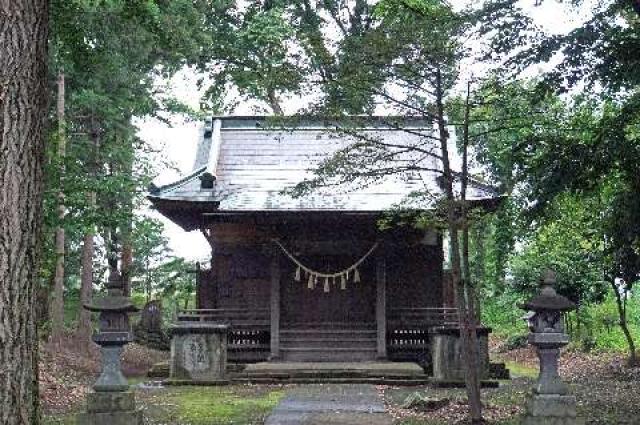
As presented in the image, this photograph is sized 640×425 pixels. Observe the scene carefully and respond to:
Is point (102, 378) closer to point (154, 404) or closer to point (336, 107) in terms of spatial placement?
point (154, 404)

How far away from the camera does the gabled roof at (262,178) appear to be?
15.0 metres

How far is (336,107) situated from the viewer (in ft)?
28.6

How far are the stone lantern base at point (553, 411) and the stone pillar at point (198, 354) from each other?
742cm

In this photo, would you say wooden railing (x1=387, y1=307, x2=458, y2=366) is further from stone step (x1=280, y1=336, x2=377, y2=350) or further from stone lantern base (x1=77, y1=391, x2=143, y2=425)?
stone lantern base (x1=77, y1=391, x2=143, y2=425)

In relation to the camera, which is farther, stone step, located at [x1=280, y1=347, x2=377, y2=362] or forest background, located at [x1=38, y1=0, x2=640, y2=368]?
stone step, located at [x1=280, y1=347, x2=377, y2=362]

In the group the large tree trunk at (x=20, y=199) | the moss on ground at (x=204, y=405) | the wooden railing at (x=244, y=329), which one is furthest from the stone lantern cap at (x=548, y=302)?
the wooden railing at (x=244, y=329)

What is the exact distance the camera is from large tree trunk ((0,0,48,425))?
4.09 metres

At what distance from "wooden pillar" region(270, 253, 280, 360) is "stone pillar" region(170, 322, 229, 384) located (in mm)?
1927

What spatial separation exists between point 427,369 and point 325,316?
281 centimetres

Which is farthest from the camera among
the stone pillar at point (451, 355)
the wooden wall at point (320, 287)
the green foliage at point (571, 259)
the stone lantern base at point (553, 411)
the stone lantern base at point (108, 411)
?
the green foliage at point (571, 259)

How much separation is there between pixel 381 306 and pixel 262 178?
4.24 meters

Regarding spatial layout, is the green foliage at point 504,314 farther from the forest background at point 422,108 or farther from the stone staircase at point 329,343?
the stone staircase at point 329,343

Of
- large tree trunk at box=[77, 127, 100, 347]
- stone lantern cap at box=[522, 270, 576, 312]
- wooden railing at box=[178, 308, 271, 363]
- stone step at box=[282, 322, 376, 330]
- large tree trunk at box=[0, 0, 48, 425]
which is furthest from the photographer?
large tree trunk at box=[77, 127, 100, 347]

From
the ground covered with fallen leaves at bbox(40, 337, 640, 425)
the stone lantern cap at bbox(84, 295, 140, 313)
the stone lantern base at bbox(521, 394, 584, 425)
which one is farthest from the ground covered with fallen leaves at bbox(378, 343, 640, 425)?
the stone lantern cap at bbox(84, 295, 140, 313)
